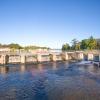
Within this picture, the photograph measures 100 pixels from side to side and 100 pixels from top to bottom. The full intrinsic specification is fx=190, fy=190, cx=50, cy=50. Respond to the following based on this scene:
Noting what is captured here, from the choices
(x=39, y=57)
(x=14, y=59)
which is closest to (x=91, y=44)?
(x=39, y=57)

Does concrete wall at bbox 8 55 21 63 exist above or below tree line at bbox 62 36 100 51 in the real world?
below

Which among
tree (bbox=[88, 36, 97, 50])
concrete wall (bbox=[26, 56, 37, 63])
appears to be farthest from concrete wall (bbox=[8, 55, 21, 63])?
tree (bbox=[88, 36, 97, 50])

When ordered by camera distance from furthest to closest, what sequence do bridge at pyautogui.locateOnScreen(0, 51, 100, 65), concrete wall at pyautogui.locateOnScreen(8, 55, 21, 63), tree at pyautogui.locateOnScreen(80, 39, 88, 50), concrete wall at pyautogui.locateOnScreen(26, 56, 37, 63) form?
tree at pyautogui.locateOnScreen(80, 39, 88, 50), concrete wall at pyautogui.locateOnScreen(26, 56, 37, 63), concrete wall at pyautogui.locateOnScreen(8, 55, 21, 63), bridge at pyautogui.locateOnScreen(0, 51, 100, 65)

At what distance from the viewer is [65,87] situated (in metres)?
44.0

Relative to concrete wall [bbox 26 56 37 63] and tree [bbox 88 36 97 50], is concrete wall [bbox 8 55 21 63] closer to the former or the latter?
concrete wall [bbox 26 56 37 63]

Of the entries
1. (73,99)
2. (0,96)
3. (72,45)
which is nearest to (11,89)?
(0,96)

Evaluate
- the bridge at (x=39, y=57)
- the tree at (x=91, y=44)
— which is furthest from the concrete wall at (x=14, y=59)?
the tree at (x=91, y=44)

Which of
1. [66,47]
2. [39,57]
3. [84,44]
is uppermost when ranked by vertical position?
[84,44]

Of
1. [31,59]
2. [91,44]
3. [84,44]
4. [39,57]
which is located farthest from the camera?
[84,44]

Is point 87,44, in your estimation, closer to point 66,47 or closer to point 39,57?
point 66,47

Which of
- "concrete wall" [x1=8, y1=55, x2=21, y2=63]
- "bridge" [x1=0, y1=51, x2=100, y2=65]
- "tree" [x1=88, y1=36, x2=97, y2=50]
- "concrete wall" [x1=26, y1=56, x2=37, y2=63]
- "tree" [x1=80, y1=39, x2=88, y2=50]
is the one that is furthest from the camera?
"tree" [x1=80, y1=39, x2=88, y2=50]

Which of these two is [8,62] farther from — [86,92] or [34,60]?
[86,92]

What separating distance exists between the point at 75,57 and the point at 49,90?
90.3 meters

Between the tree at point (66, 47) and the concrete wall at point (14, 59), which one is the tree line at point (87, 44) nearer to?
the tree at point (66, 47)
